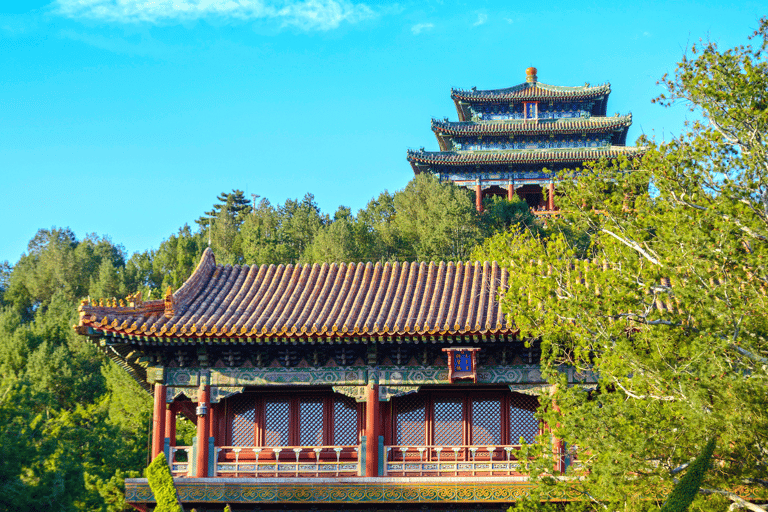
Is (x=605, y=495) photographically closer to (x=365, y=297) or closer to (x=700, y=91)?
(x=700, y=91)

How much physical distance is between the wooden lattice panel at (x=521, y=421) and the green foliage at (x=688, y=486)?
6368mm

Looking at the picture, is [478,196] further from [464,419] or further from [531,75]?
[464,419]

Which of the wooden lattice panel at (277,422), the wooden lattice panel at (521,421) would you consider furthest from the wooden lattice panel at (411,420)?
the wooden lattice panel at (277,422)

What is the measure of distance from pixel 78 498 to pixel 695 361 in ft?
63.0

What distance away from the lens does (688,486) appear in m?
11.0

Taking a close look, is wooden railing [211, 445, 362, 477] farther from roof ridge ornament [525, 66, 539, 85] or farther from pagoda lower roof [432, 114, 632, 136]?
roof ridge ornament [525, 66, 539, 85]

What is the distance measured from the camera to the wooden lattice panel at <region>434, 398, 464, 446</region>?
57.1 ft

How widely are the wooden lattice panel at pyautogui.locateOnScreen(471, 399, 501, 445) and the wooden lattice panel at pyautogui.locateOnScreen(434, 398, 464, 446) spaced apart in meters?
0.28

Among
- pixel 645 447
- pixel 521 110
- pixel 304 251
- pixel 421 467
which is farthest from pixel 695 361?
pixel 521 110

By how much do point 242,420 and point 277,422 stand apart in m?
0.75

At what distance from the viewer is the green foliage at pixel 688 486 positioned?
1088 centimetres

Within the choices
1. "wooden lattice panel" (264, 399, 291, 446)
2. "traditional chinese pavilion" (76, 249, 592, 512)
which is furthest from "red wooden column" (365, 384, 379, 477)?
"wooden lattice panel" (264, 399, 291, 446)

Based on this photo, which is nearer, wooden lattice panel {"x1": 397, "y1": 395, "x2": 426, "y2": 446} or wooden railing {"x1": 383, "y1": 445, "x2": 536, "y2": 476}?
wooden railing {"x1": 383, "y1": 445, "x2": 536, "y2": 476}

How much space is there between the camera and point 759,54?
40.9 feet
